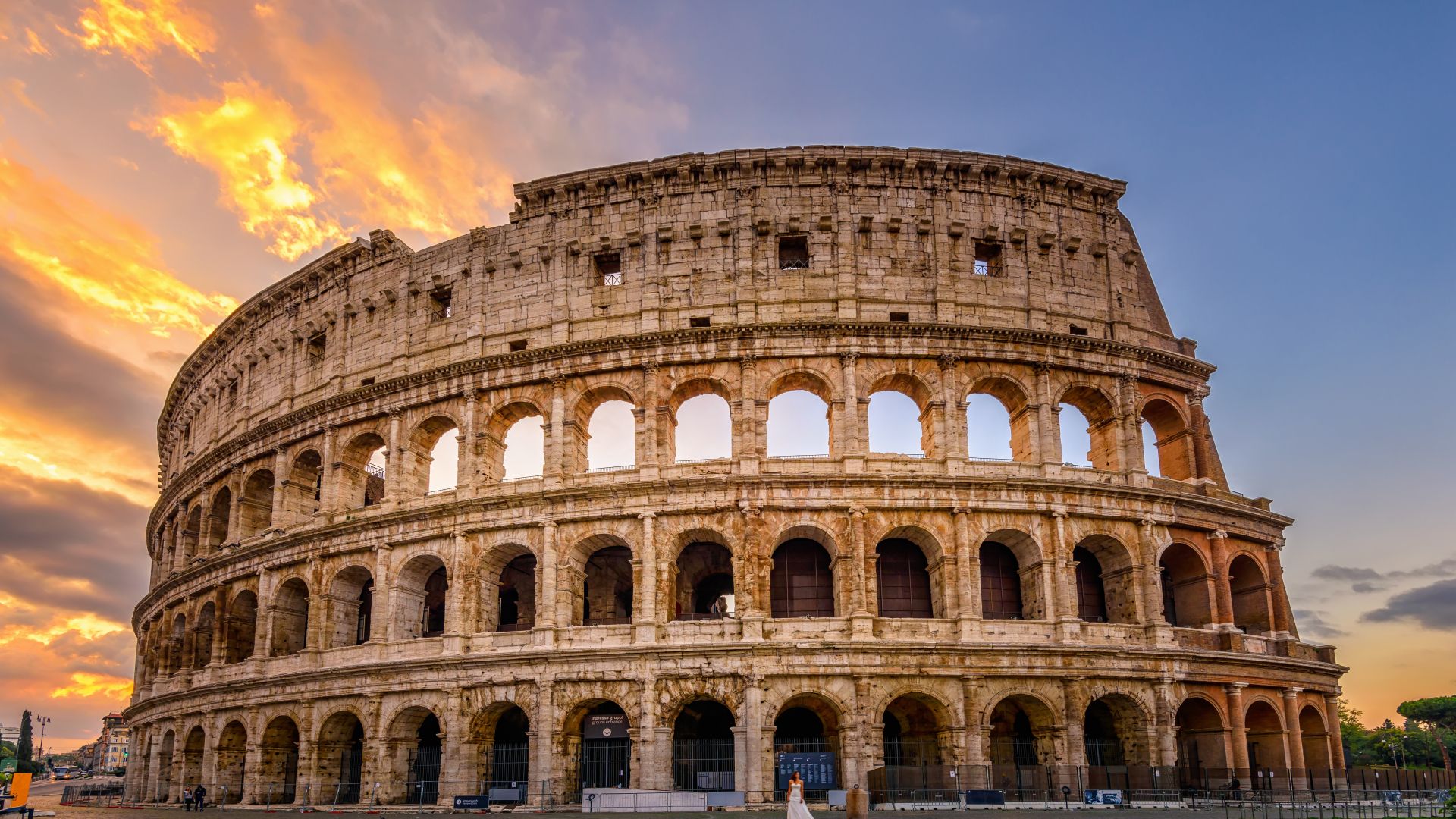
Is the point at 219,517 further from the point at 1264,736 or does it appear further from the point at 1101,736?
the point at 1264,736

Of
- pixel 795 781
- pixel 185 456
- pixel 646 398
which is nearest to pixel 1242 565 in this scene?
pixel 646 398

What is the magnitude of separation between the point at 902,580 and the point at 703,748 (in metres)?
7.11

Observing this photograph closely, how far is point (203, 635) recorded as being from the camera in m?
38.2

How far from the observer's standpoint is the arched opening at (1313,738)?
30.8 metres

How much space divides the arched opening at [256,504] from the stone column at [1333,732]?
112 feet

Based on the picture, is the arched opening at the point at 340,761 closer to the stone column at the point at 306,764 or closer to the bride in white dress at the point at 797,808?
the stone column at the point at 306,764

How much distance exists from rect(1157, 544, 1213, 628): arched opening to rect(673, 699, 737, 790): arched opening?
12.9 metres

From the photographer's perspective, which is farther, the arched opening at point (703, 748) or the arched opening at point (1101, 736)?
the arched opening at point (1101, 736)

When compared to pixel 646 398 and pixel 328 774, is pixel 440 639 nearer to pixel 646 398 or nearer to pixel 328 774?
pixel 328 774

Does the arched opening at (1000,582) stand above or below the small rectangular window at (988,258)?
below

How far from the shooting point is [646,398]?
99.2ft

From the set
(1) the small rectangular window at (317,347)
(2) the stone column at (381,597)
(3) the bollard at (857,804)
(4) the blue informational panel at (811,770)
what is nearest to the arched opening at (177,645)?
(1) the small rectangular window at (317,347)

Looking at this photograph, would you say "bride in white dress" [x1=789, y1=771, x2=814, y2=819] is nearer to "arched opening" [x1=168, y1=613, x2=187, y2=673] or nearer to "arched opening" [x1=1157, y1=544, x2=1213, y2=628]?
"arched opening" [x1=1157, y1=544, x2=1213, y2=628]

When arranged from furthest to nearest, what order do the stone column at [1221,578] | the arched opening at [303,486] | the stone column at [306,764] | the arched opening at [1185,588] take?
the arched opening at [303,486] < the stone column at [306,764] < the arched opening at [1185,588] < the stone column at [1221,578]
